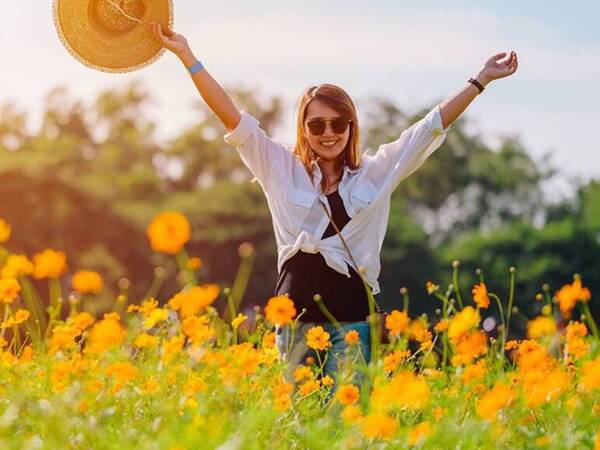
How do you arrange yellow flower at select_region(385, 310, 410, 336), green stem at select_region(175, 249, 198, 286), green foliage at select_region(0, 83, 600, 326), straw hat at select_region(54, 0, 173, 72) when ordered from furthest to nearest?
green foliage at select_region(0, 83, 600, 326), straw hat at select_region(54, 0, 173, 72), yellow flower at select_region(385, 310, 410, 336), green stem at select_region(175, 249, 198, 286)

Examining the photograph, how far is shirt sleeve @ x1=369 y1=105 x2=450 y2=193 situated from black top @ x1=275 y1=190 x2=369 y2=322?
257 millimetres

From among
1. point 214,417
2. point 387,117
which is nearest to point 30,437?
point 214,417

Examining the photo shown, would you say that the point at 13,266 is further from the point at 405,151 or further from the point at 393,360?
the point at 405,151

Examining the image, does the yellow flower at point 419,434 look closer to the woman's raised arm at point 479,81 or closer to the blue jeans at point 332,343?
the blue jeans at point 332,343

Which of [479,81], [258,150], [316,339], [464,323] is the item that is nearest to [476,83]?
[479,81]

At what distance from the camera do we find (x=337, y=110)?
5059 millimetres

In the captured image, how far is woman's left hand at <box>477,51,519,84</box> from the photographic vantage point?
5.25 metres

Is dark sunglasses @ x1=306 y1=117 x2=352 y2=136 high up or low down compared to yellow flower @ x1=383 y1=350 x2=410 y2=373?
up

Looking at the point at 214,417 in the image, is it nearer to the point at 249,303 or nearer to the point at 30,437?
the point at 30,437

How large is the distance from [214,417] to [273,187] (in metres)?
1.76

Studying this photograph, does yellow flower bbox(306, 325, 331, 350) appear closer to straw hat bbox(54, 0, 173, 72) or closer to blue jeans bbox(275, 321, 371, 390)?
blue jeans bbox(275, 321, 371, 390)

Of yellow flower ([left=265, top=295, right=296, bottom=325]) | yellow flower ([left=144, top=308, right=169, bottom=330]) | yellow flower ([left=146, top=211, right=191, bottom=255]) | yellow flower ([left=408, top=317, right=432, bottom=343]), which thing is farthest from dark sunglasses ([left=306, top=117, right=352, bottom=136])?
yellow flower ([left=146, top=211, right=191, bottom=255])

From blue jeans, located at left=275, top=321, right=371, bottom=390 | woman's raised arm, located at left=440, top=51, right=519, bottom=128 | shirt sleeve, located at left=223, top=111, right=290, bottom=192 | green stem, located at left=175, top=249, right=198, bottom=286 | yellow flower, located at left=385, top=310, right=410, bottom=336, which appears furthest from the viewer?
woman's raised arm, located at left=440, top=51, right=519, bottom=128

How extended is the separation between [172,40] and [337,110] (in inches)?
32.6
